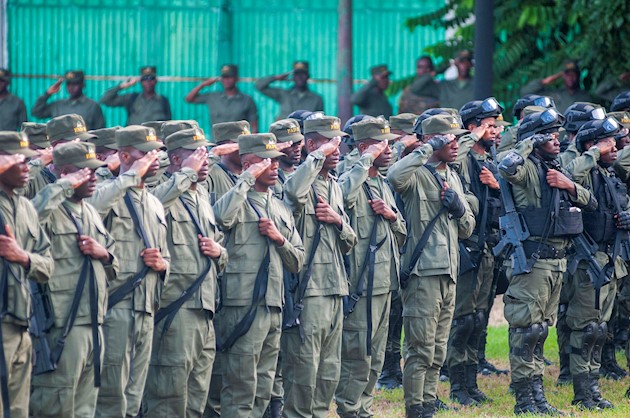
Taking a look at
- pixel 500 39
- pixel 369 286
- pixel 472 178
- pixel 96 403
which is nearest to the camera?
pixel 96 403

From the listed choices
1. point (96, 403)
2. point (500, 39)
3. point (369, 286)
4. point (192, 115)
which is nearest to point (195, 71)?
point (192, 115)

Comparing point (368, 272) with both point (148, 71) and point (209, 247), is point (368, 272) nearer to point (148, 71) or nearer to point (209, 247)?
point (209, 247)

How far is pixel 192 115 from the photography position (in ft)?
69.5

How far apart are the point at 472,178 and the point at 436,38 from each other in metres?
8.81

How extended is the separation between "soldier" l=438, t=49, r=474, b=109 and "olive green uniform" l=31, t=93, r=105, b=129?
4450 millimetres

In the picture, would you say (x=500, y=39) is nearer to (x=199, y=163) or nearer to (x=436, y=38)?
(x=436, y=38)

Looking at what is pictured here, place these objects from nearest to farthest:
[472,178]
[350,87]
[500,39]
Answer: [472,178] → [350,87] → [500,39]

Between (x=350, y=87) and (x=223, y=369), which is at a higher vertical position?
(x=350, y=87)

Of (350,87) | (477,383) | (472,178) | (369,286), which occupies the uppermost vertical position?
(350,87)

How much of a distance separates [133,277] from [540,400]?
14.0 feet

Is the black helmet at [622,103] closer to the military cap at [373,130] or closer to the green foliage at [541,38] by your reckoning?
the green foliage at [541,38]

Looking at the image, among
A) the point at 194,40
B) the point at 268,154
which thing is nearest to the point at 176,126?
the point at 268,154

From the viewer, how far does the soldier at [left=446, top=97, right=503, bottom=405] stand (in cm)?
1297

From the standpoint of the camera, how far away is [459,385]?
1301 cm
